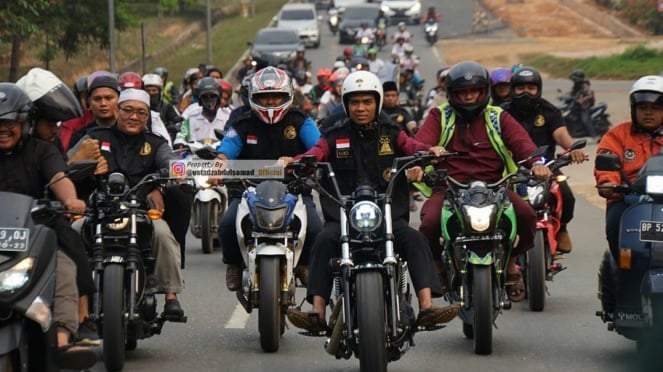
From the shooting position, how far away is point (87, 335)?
8.03 m

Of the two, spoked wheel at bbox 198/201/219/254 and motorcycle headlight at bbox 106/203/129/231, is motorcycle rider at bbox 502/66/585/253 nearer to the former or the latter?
spoked wheel at bbox 198/201/219/254

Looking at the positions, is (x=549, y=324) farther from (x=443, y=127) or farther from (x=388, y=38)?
(x=388, y=38)

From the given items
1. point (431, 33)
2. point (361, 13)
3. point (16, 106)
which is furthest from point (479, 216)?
point (361, 13)

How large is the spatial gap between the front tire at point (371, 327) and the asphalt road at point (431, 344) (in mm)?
1133

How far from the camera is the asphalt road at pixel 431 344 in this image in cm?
938

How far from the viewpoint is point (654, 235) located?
852cm

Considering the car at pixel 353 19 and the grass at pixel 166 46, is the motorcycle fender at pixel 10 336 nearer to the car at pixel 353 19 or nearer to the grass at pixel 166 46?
the grass at pixel 166 46

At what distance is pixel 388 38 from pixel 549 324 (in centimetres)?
5623

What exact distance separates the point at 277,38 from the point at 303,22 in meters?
8.72

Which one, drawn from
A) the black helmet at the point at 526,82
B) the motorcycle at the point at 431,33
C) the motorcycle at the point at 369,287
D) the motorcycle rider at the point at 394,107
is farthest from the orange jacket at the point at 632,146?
the motorcycle at the point at 431,33

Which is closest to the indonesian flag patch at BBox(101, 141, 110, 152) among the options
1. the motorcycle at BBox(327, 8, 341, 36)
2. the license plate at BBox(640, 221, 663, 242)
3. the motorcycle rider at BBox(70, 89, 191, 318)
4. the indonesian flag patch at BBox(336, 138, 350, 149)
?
the motorcycle rider at BBox(70, 89, 191, 318)

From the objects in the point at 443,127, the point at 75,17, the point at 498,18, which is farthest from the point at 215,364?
the point at 498,18

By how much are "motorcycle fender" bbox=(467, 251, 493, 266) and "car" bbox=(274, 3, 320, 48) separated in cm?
5258

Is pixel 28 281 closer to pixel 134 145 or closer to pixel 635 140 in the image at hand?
pixel 134 145
